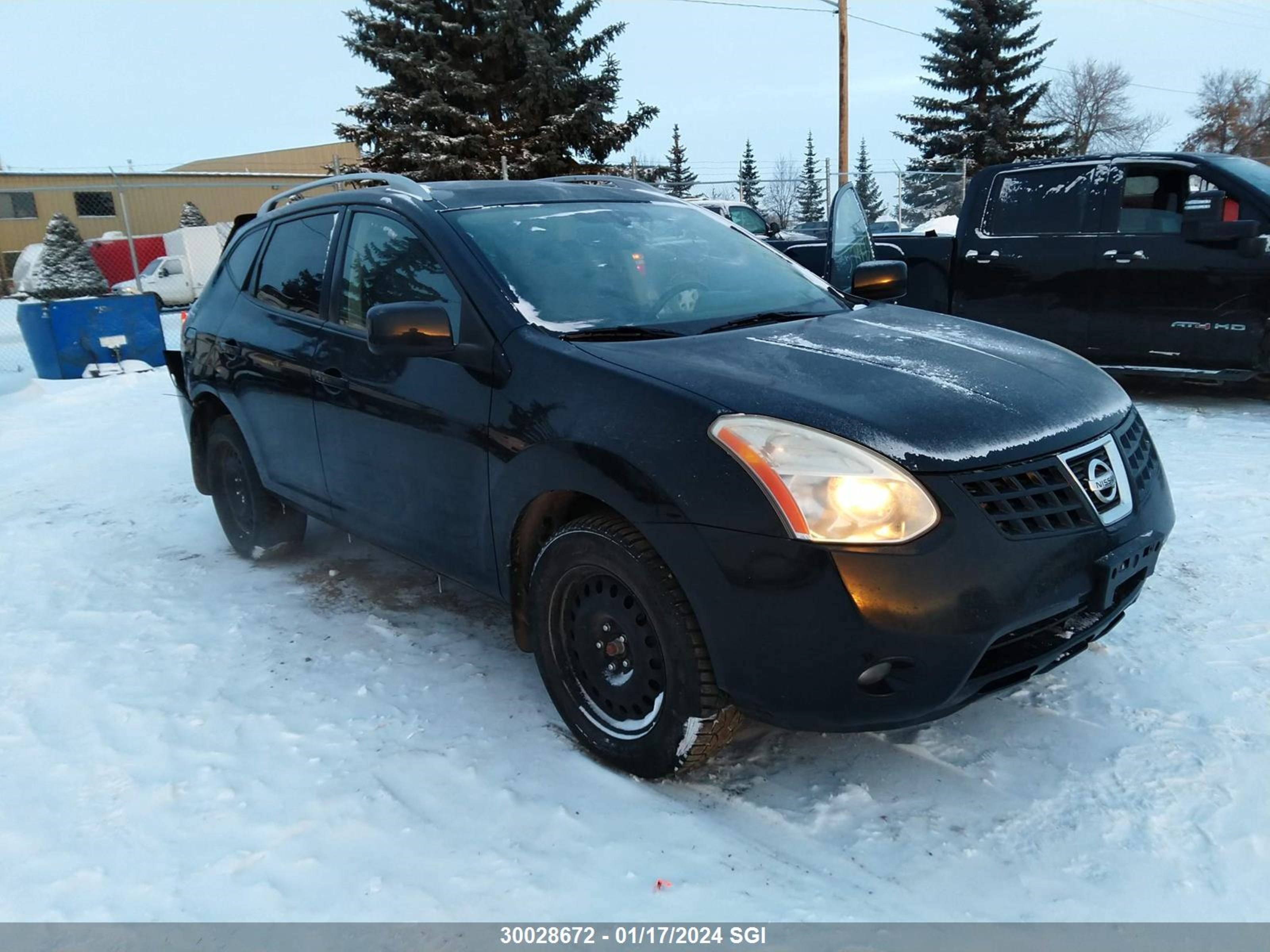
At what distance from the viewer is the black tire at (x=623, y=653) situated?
8.12 feet

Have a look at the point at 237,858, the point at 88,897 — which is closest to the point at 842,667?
the point at 237,858

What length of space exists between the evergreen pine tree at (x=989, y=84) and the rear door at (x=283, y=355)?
33.2m

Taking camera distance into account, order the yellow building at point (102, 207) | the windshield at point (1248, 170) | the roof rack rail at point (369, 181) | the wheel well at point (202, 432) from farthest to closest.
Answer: the yellow building at point (102, 207) → the windshield at point (1248, 170) → the wheel well at point (202, 432) → the roof rack rail at point (369, 181)

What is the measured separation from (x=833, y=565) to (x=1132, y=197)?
638cm

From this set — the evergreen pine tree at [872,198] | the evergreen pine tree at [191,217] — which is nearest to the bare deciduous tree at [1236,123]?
the evergreen pine tree at [872,198]

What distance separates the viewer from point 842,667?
7.52 ft

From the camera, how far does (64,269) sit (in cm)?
1634

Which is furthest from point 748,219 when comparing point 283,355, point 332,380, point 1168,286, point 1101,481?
point 1101,481

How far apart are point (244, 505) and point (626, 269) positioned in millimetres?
2575

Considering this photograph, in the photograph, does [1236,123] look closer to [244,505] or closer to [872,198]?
[872,198]

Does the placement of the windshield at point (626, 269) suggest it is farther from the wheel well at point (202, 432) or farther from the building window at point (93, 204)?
the building window at point (93, 204)

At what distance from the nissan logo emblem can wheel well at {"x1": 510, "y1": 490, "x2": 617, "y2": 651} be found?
4.33ft

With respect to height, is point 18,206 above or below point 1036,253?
above

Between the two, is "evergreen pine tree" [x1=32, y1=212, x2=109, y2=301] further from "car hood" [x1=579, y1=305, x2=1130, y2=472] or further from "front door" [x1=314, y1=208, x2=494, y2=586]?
"car hood" [x1=579, y1=305, x2=1130, y2=472]
